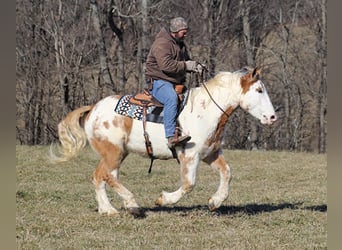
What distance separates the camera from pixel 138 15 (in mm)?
23156

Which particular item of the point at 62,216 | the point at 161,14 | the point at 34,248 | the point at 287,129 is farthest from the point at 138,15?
the point at 34,248

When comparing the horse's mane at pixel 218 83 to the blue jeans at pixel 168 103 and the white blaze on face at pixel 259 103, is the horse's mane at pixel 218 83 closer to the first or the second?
the white blaze on face at pixel 259 103

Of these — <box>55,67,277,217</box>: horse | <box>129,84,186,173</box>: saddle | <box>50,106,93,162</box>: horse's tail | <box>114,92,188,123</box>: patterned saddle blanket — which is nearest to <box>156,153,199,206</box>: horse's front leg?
<box>55,67,277,217</box>: horse

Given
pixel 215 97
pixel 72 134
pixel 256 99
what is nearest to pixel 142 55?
pixel 72 134

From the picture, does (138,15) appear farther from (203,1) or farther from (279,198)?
(279,198)

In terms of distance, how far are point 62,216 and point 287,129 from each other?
19.8 metres

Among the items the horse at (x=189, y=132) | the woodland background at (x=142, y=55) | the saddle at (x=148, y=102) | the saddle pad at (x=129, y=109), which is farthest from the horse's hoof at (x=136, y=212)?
the woodland background at (x=142, y=55)

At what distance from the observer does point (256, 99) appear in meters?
7.06

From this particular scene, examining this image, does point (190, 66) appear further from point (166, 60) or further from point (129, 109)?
point (129, 109)

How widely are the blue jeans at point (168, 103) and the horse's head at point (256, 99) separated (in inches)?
32.5

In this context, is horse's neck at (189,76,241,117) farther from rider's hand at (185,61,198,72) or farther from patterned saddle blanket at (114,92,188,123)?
rider's hand at (185,61,198,72)

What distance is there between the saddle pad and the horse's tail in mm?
574

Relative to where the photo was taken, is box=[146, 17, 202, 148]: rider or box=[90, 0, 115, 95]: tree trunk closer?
box=[146, 17, 202, 148]: rider

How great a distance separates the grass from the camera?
5.86 meters
